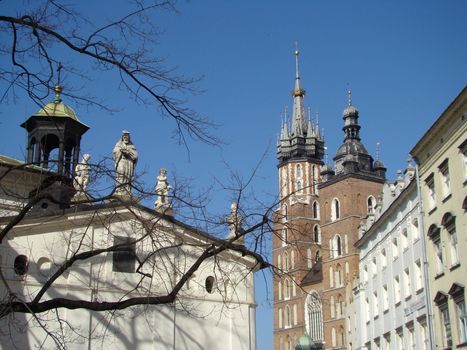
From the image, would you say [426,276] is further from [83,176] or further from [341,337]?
[341,337]

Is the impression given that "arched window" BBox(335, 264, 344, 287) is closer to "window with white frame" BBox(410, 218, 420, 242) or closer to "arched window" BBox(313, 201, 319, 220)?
"arched window" BBox(313, 201, 319, 220)

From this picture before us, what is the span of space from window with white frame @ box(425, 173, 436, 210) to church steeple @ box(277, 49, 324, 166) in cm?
7905

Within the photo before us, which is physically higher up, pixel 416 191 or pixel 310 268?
pixel 310 268

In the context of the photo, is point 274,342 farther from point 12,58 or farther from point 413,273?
point 12,58

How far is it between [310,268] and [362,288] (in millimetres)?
57800

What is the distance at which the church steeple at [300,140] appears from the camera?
110 metres

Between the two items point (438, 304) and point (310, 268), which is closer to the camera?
point (438, 304)

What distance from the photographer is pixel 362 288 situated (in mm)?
41969

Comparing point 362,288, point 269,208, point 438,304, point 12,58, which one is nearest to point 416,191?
point 438,304

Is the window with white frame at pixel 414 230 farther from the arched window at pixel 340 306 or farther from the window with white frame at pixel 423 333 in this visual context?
the arched window at pixel 340 306

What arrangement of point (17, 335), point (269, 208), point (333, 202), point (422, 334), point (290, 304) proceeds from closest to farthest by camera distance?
point (269, 208) < point (17, 335) < point (422, 334) < point (333, 202) < point (290, 304)

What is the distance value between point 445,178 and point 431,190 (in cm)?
196

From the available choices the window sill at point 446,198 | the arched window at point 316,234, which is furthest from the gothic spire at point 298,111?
the window sill at point 446,198

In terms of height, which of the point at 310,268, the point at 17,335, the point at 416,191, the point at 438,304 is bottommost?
the point at 17,335
